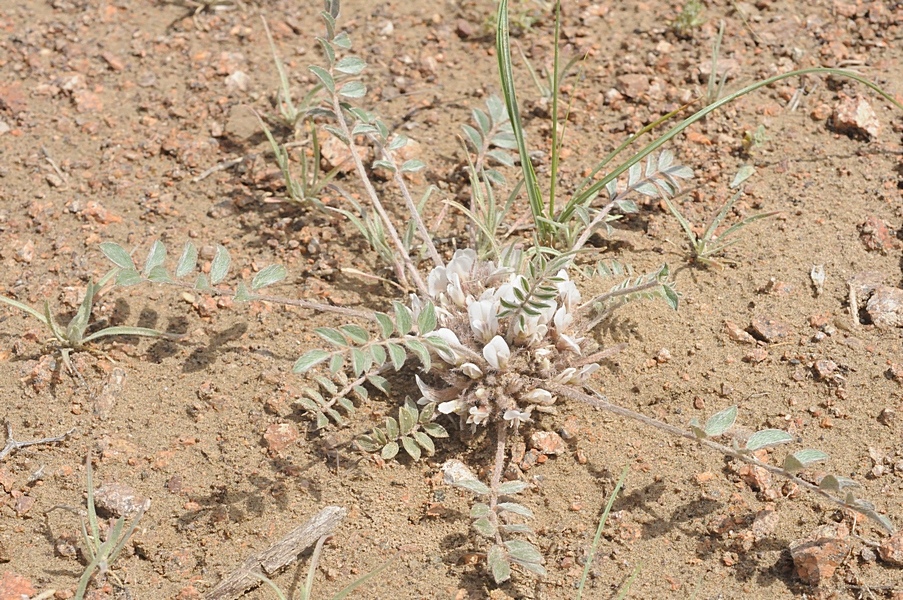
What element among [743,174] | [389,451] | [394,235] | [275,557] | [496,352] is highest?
[743,174]

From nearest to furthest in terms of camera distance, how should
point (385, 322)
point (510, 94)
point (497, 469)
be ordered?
1. point (385, 322)
2. point (497, 469)
3. point (510, 94)

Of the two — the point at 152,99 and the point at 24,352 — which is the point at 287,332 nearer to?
the point at 24,352

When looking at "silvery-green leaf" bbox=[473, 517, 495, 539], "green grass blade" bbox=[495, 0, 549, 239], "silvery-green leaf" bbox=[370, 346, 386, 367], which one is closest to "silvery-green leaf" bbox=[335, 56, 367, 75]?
"green grass blade" bbox=[495, 0, 549, 239]

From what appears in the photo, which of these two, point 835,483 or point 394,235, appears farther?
point 394,235

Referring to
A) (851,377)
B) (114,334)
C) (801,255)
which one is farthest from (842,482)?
(114,334)

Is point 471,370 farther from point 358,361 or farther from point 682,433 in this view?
point 682,433

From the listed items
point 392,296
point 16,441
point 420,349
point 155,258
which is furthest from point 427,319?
point 16,441

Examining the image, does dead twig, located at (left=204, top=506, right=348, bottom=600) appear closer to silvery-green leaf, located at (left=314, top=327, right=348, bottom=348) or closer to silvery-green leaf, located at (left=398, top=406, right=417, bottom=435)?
silvery-green leaf, located at (left=398, top=406, right=417, bottom=435)
